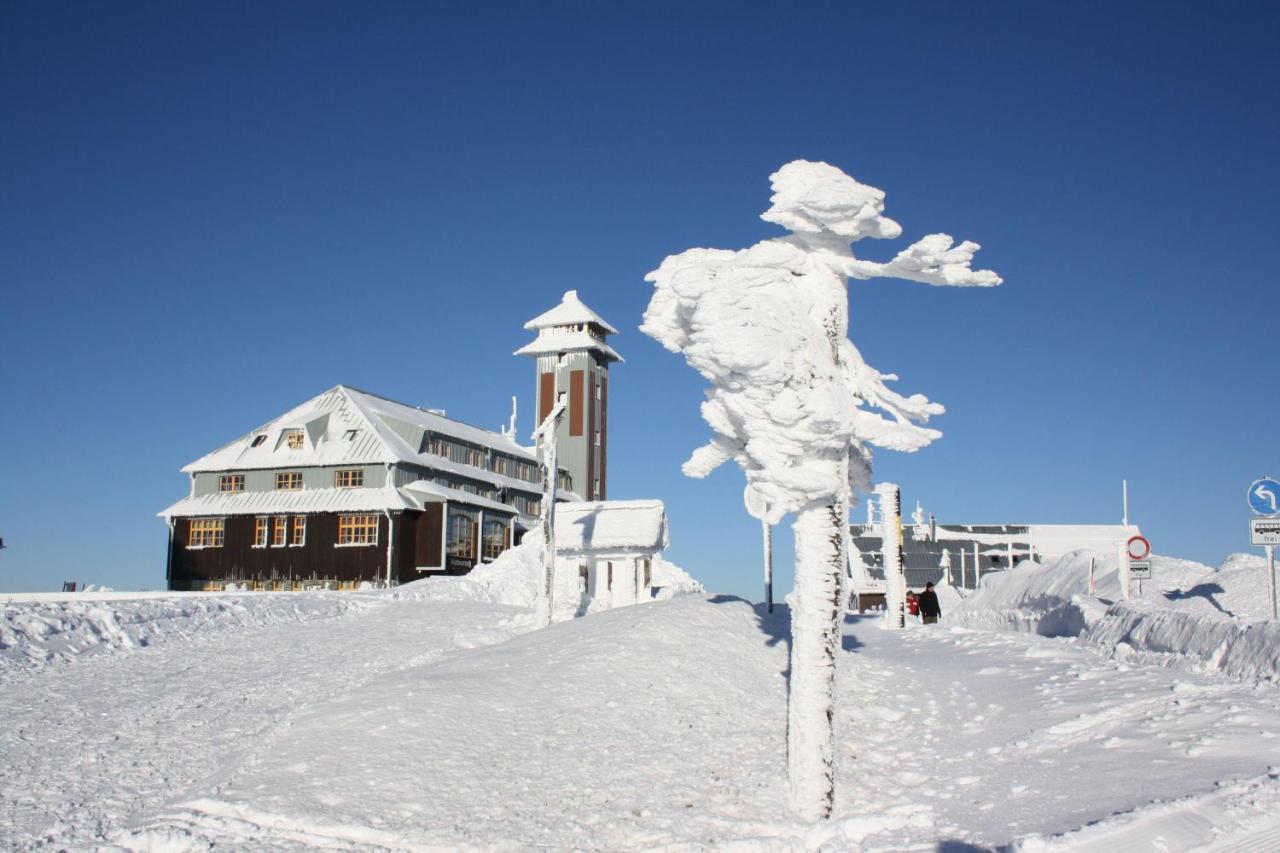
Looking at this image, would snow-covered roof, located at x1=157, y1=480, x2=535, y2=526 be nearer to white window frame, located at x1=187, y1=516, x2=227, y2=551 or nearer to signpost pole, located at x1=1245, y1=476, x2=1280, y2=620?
white window frame, located at x1=187, y1=516, x2=227, y2=551

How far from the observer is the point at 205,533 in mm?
38875

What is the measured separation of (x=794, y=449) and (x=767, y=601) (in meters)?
15.1

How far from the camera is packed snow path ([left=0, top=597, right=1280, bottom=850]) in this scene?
727cm

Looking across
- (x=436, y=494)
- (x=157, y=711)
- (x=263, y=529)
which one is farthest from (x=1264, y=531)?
(x=263, y=529)

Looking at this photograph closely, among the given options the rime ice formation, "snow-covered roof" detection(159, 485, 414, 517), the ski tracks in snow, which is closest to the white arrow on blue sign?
the ski tracks in snow

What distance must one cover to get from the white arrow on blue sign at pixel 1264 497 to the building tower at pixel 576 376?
35.1m

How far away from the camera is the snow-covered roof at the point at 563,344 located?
1825 inches

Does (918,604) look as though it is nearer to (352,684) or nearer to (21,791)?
(352,684)

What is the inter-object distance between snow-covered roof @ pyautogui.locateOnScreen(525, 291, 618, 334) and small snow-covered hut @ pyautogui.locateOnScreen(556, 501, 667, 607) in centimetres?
1566

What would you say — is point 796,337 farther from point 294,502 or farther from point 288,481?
point 288,481

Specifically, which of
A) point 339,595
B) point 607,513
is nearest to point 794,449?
point 339,595

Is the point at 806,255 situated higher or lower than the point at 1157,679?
higher

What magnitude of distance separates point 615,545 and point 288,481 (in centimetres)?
1550

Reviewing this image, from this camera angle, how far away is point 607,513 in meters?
32.9
